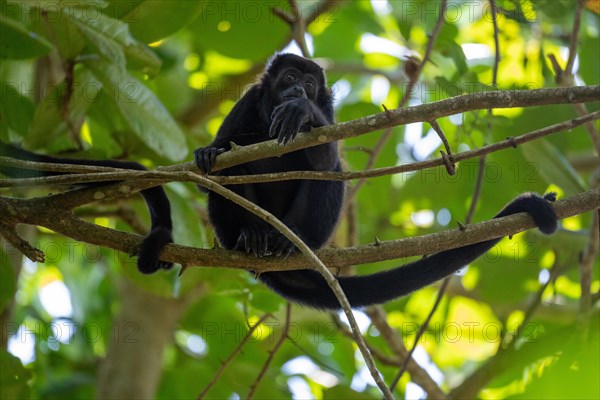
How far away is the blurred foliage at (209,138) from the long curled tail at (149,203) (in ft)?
2.27

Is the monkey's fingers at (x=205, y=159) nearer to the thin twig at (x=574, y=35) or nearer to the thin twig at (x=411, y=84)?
the thin twig at (x=411, y=84)

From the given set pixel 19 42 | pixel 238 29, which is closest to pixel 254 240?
pixel 19 42

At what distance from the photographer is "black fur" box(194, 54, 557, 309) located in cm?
392

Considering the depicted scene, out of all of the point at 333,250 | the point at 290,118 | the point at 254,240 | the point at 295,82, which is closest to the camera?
the point at 333,250

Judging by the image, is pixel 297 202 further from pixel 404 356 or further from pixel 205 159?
pixel 404 356

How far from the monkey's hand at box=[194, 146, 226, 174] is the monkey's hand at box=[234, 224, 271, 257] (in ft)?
1.82

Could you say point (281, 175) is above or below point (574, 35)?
below

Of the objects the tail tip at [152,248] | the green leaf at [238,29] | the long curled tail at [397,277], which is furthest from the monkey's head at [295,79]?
the tail tip at [152,248]

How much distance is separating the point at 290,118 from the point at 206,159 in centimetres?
50

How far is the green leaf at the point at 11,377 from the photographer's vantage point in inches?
169

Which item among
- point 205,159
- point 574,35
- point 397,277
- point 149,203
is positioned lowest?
point 397,277

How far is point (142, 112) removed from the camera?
187 inches

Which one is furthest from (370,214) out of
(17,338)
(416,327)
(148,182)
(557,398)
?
(557,398)

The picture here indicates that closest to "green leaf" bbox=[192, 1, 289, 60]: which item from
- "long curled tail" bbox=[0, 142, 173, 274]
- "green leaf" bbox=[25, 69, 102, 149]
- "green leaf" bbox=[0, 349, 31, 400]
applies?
"green leaf" bbox=[25, 69, 102, 149]
